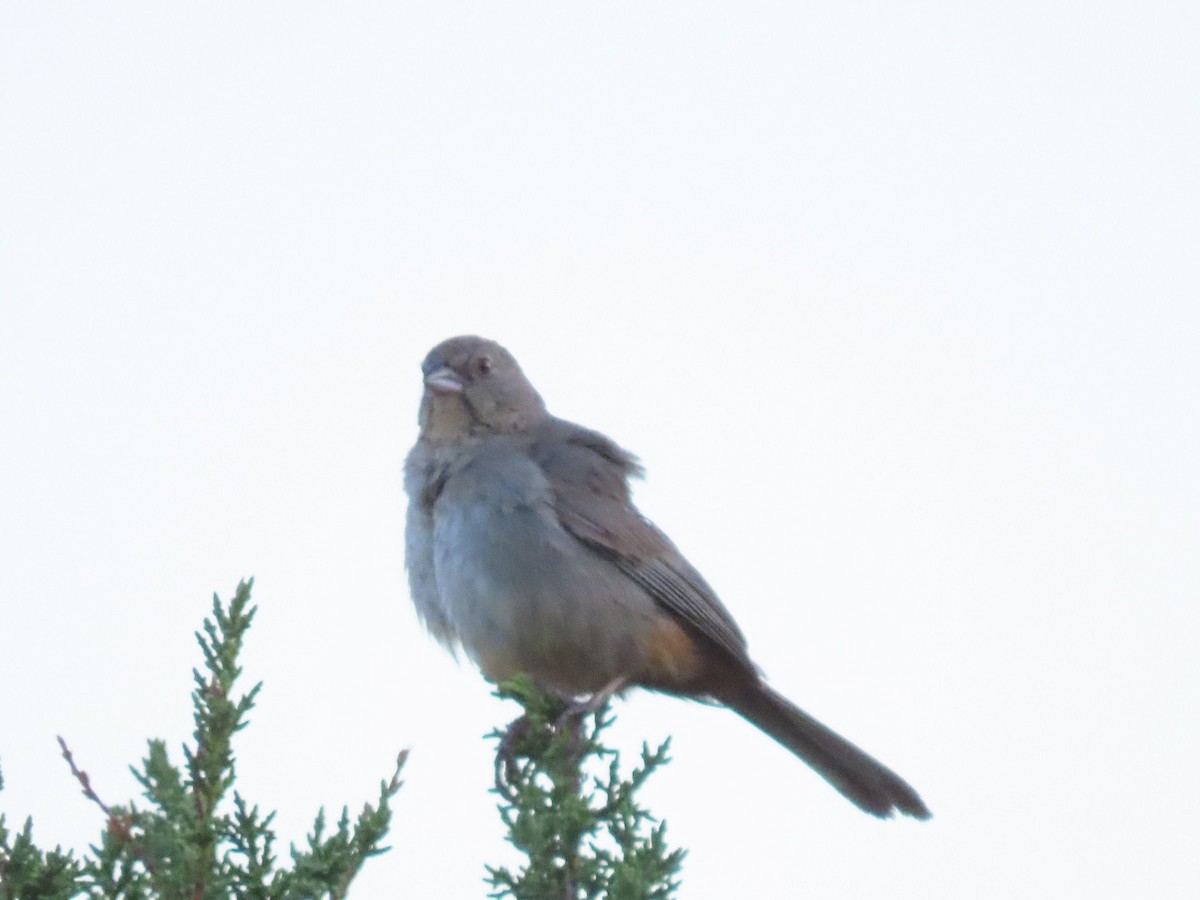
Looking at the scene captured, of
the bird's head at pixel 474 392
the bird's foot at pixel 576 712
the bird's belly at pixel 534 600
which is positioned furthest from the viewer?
the bird's head at pixel 474 392

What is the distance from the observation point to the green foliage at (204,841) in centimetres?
304

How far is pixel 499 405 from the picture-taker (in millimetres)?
6750

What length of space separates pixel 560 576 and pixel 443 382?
119 centimetres

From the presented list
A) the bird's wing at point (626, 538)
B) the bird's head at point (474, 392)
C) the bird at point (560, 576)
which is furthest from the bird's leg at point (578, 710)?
the bird's head at point (474, 392)

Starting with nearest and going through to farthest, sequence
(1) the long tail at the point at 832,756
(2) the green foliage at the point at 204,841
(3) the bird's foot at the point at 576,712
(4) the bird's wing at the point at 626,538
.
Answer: (2) the green foliage at the point at 204,841
(3) the bird's foot at the point at 576,712
(4) the bird's wing at the point at 626,538
(1) the long tail at the point at 832,756

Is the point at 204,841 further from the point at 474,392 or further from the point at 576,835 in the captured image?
the point at 474,392

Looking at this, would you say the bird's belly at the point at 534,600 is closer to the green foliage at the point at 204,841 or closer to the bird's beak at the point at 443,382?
the bird's beak at the point at 443,382

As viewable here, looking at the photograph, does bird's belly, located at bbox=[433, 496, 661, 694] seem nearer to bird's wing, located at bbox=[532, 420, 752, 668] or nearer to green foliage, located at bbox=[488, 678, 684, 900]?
bird's wing, located at bbox=[532, 420, 752, 668]

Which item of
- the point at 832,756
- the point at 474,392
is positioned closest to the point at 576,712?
the point at 832,756

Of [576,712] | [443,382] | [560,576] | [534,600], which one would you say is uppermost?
[443,382]

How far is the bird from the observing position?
19.2ft

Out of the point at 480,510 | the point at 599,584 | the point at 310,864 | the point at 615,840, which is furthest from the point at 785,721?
the point at 310,864

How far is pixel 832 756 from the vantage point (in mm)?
6574

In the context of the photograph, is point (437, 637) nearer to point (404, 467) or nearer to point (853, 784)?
point (404, 467)
